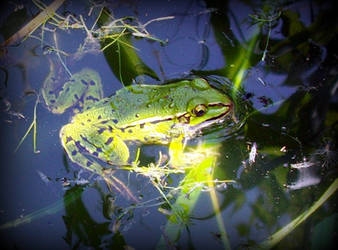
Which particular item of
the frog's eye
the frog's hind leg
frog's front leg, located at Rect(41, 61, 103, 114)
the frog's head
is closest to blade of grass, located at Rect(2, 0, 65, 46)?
frog's front leg, located at Rect(41, 61, 103, 114)

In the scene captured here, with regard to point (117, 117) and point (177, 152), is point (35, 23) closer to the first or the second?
point (117, 117)

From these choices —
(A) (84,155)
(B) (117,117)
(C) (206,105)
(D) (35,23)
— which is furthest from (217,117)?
(D) (35,23)

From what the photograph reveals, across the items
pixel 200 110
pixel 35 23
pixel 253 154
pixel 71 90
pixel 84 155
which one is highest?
pixel 35 23

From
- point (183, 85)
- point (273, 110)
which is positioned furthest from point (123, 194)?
point (273, 110)

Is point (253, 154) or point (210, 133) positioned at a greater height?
point (210, 133)

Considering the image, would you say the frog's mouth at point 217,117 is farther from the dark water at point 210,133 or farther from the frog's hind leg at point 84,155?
the frog's hind leg at point 84,155

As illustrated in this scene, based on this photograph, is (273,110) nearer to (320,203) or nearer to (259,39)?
(259,39)

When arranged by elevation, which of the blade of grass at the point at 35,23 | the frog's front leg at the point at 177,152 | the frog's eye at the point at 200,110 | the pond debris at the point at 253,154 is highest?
the blade of grass at the point at 35,23

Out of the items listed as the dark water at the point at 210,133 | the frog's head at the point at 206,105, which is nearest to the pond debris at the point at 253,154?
the dark water at the point at 210,133
